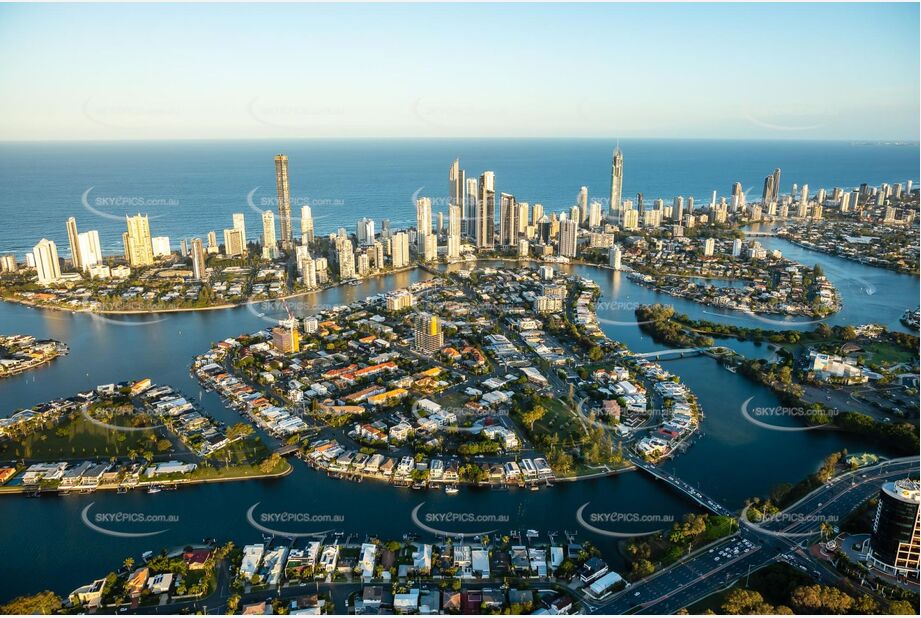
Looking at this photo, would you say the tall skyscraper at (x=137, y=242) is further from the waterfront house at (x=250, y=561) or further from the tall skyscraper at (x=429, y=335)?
the waterfront house at (x=250, y=561)

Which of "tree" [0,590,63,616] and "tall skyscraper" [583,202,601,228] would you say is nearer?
"tree" [0,590,63,616]

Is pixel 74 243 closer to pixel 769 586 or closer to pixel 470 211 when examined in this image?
pixel 470 211

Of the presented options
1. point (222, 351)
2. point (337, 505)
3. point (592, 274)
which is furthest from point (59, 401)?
point (592, 274)

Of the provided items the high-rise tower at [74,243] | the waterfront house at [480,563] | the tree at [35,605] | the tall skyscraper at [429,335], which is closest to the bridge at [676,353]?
the tall skyscraper at [429,335]

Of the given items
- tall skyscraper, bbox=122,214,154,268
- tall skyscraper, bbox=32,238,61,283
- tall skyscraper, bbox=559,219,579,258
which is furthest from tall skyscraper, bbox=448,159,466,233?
tall skyscraper, bbox=32,238,61,283

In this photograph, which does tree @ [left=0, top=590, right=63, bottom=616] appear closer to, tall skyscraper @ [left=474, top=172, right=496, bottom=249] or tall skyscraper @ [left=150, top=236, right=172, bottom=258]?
tall skyscraper @ [left=150, top=236, right=172, bottom=258]

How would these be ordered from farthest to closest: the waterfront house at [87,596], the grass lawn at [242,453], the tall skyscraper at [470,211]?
the tall skyscraper at [470,211] < the grass lawn at [242,453] < the waterfront house at [87,596]

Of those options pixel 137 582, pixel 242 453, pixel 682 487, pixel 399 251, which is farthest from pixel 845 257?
pixel 137 582
